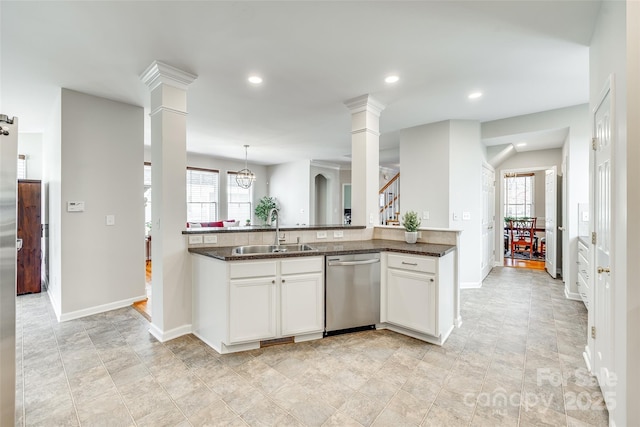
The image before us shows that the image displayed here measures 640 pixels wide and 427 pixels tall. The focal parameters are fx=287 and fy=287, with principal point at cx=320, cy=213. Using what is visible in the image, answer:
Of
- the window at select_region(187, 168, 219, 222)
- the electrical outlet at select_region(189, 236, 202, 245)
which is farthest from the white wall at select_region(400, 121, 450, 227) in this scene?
the window at select_region(187, 168, 219, 222)

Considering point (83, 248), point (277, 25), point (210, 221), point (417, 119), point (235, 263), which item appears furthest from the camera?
point (210, 221)

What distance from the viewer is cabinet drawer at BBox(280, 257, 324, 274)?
2609 millimetres

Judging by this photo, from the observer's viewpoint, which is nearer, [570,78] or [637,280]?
[637,280]

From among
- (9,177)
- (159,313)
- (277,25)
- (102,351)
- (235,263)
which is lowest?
(102,351)

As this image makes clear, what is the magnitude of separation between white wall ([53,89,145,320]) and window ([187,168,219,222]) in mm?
3666

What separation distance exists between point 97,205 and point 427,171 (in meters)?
4.76

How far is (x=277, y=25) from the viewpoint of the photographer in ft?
7.24

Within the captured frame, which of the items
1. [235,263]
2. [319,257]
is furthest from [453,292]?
[235,263]

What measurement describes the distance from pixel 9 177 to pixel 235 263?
4.76ft

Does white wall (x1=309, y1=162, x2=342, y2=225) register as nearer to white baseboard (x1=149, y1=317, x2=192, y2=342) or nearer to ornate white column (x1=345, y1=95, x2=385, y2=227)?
ornate white column (x1=345, y1=95, x2=385, y2=227)

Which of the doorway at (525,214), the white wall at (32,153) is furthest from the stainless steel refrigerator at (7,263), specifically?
the doorway at (525,214)

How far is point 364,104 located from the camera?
3.63m

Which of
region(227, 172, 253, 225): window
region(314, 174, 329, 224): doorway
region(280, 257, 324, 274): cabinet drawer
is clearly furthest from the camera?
region(314, 174, 329, 224): doorway

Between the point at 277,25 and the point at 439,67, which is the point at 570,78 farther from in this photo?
the point at 277,25
